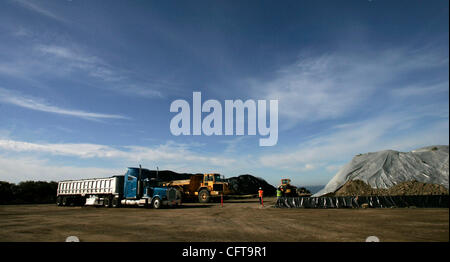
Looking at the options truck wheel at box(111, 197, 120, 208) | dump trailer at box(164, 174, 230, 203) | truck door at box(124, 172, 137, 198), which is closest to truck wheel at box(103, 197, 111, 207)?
truck wheel at box(111, 197, 120, 208)

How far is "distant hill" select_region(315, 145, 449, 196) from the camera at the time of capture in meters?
21.9

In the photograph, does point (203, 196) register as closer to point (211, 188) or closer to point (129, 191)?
point (211, 188)

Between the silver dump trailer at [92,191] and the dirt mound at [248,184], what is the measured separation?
113 ft

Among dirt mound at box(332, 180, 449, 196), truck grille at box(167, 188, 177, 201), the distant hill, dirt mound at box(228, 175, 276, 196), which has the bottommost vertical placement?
dirt mound at box(228, 175, 276, 196)

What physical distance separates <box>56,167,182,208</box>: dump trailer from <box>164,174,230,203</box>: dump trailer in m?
5.49

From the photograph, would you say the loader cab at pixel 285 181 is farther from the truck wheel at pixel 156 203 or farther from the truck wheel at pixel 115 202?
the truck wheel at pixel 115 202

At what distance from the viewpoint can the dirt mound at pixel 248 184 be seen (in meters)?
58.2

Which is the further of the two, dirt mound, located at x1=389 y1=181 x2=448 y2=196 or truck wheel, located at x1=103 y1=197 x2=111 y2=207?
truck wheel, located at x1=103 y1=197 x2=111 y2=207

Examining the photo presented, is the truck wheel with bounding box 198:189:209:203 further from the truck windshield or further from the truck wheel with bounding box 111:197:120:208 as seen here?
the truck wheel with bounding box 111:197:120:208

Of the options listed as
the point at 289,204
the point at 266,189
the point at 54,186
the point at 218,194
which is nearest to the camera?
the point at 289,204

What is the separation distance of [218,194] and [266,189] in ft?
134
